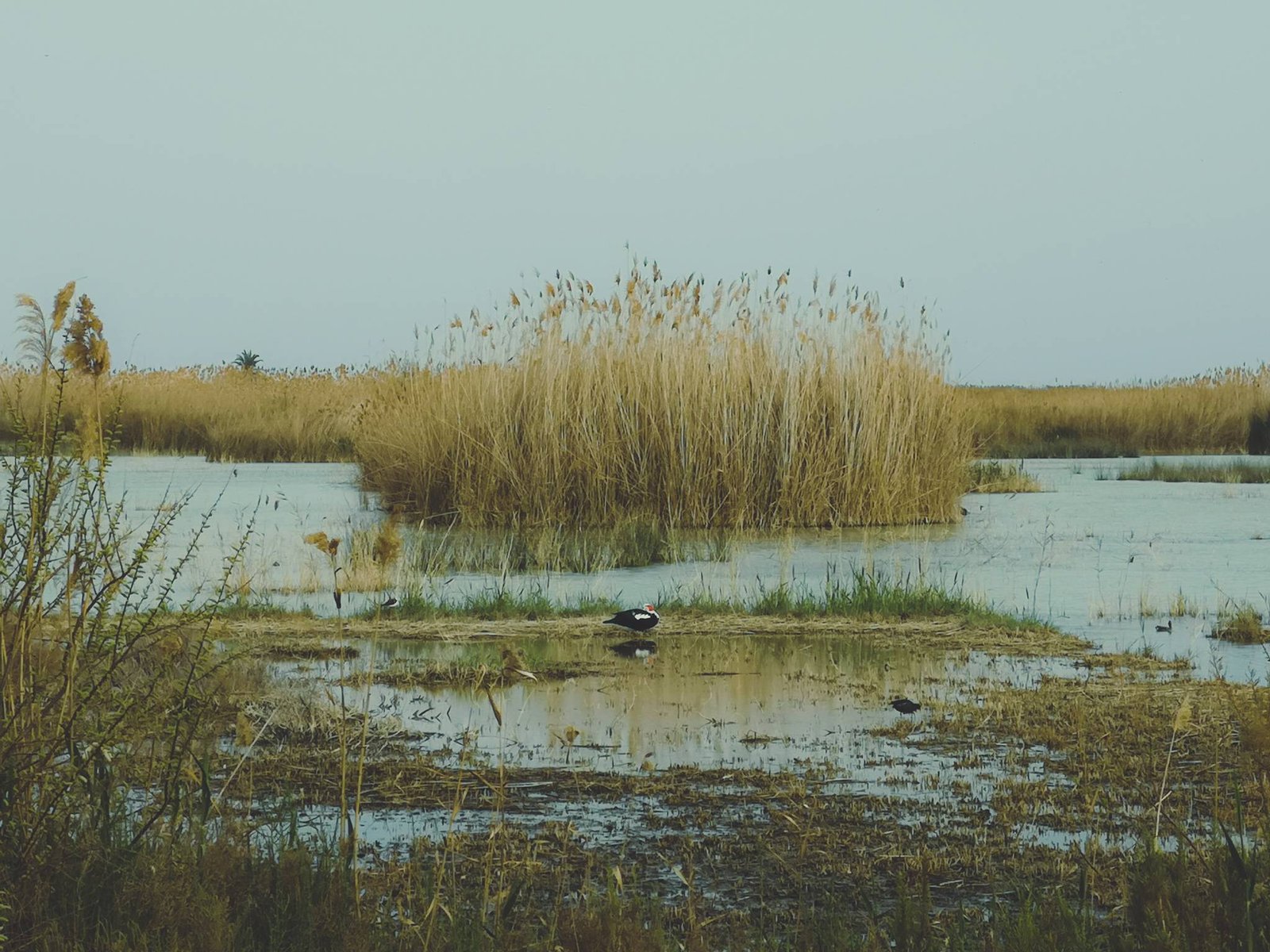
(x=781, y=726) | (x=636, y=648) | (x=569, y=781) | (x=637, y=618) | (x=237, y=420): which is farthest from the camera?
(x=237, y=420)

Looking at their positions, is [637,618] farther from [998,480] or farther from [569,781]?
[998,480]

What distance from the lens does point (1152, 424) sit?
25.0 m

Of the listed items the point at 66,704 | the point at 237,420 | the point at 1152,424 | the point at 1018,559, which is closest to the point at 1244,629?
the point at 1018,559

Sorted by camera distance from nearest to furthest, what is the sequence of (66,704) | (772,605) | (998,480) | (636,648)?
(66,704)
(636,648)
(772,605)
(998,480)

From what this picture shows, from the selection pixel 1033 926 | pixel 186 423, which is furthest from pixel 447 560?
pixel 186 423

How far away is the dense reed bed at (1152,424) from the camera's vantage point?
24.1 m

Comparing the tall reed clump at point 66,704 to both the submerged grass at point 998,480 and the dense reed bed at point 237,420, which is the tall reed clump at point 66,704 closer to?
the submerged grass at point 998,480

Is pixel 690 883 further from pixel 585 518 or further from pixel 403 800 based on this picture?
pixel 585 518

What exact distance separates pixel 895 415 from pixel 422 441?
168 inches

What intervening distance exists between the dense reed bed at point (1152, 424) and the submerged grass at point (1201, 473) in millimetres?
4159

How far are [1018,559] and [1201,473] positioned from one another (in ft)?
28.8

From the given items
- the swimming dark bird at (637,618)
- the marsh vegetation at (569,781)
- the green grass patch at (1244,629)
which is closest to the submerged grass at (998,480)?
the green grass patch at (1244,629)

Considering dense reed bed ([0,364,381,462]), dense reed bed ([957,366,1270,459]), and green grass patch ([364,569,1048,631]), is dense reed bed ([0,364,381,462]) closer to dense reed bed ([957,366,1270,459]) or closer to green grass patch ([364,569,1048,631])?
dense reed bed ([957,366,1270,459])

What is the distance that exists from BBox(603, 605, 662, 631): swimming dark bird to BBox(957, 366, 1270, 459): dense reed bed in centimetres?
1687
